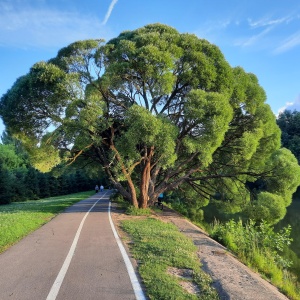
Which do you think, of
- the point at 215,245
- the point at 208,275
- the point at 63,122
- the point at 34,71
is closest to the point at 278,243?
the point at 215,245

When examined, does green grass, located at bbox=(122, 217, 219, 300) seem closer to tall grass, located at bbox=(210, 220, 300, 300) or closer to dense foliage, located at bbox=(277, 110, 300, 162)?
tall grass, located at bbox=(210, 220, 300, 300)

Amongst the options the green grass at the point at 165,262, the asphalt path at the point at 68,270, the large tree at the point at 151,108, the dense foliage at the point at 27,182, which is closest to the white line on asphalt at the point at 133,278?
the asphalt path at the point at 68,270

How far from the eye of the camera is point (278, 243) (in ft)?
40.3

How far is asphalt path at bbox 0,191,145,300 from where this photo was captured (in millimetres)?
5637

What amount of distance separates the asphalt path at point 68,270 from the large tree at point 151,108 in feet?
24.6

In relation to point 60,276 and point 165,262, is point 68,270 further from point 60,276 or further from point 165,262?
point 165,262

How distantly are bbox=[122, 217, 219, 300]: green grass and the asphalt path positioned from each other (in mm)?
324

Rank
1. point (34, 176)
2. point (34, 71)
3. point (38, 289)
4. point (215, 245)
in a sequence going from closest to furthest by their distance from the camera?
point (38, 289) → point (215, 245) → point (34, 71) → point (34, 176)

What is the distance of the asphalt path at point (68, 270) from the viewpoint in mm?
5637

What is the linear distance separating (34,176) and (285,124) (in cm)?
5139

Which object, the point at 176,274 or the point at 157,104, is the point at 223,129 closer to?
the point at 157,104

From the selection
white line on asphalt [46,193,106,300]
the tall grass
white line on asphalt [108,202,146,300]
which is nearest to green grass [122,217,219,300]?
white line on asphalt [108,202,146,300]

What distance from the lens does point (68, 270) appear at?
23.2 ft

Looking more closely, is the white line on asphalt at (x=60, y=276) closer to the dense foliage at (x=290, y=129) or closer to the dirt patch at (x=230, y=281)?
the dirt patch at (x=230, y=281)
